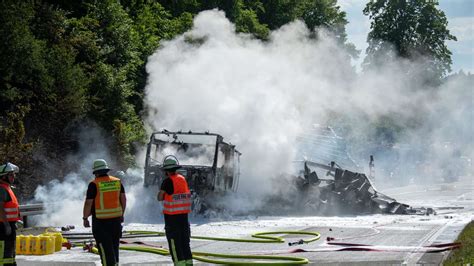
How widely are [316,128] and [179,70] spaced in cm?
736

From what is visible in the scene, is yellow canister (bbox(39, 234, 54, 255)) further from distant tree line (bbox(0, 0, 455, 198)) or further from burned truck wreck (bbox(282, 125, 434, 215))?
burned truck wreck (bbox(282, 125, 434, 215))

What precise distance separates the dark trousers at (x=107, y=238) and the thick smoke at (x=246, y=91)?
16.7 metres

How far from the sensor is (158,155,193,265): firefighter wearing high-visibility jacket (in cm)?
1247

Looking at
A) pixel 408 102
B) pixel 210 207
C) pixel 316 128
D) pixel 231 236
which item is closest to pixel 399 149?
pixel 408 102

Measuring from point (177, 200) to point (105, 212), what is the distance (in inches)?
41.3

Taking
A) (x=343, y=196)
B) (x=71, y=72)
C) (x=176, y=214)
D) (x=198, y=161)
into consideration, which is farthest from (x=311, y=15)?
(x=176, y=214)

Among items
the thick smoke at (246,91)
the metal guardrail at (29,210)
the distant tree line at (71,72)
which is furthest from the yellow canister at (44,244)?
the thick smoke at (246,91)

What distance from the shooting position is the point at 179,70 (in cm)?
3153

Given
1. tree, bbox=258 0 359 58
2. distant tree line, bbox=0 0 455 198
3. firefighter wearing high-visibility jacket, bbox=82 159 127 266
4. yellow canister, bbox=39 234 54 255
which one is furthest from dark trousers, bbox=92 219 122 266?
tree, bbox=258 0 359 58

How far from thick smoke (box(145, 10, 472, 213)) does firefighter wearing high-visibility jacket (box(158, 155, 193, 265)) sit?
53.1ft

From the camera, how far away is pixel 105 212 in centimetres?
1207

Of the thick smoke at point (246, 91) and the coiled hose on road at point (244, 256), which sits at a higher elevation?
the thick smoke at point (246, 91)

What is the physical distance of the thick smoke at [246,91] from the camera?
97.7 feet

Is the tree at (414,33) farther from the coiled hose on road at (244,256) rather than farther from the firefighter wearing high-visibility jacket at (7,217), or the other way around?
the firefighter wearing high-visibility jacket at (7,217)
